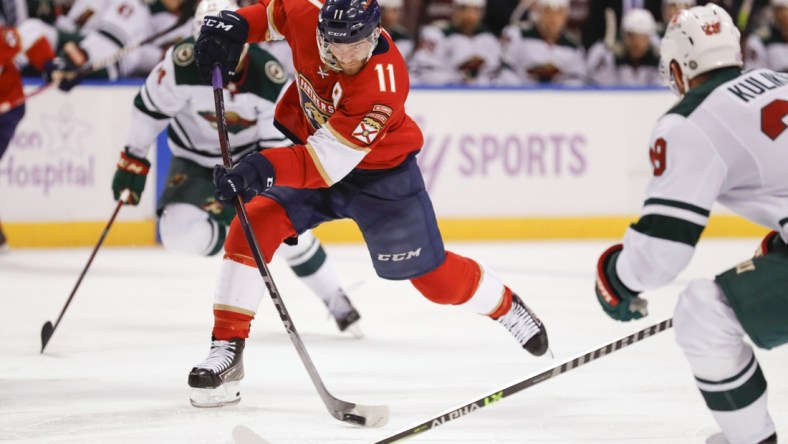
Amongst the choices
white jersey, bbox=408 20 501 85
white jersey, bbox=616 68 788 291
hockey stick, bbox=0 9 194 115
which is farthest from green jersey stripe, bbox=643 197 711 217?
white jersey, bbox=408 20 501 85

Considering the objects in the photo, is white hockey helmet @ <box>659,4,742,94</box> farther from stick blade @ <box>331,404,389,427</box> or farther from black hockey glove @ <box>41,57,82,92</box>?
black hockey glove @ <box>41,57,82,92</box>

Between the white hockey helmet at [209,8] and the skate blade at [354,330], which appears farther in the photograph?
the skate blade at [354,330]

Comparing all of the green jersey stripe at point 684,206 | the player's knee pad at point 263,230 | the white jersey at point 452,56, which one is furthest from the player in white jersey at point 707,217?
the white jersey at point 452,56

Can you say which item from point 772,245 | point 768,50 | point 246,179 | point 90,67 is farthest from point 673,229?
point 768,50

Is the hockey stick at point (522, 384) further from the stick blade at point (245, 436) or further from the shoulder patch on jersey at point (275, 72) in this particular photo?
the shoulder patch on jersey at point (275, 72)

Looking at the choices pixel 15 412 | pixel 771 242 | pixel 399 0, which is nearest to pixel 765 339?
pixel 771 242

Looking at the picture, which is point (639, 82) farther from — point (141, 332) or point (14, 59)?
point (141, 332)

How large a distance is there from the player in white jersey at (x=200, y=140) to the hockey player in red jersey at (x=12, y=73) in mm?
1919

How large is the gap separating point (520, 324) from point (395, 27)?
387cm

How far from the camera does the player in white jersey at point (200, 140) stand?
157 inches

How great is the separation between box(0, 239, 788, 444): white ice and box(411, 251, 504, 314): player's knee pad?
9.7 inches

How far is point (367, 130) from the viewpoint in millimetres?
2941

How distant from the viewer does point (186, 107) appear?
417cm

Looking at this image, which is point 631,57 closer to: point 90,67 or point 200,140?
point 90,67
